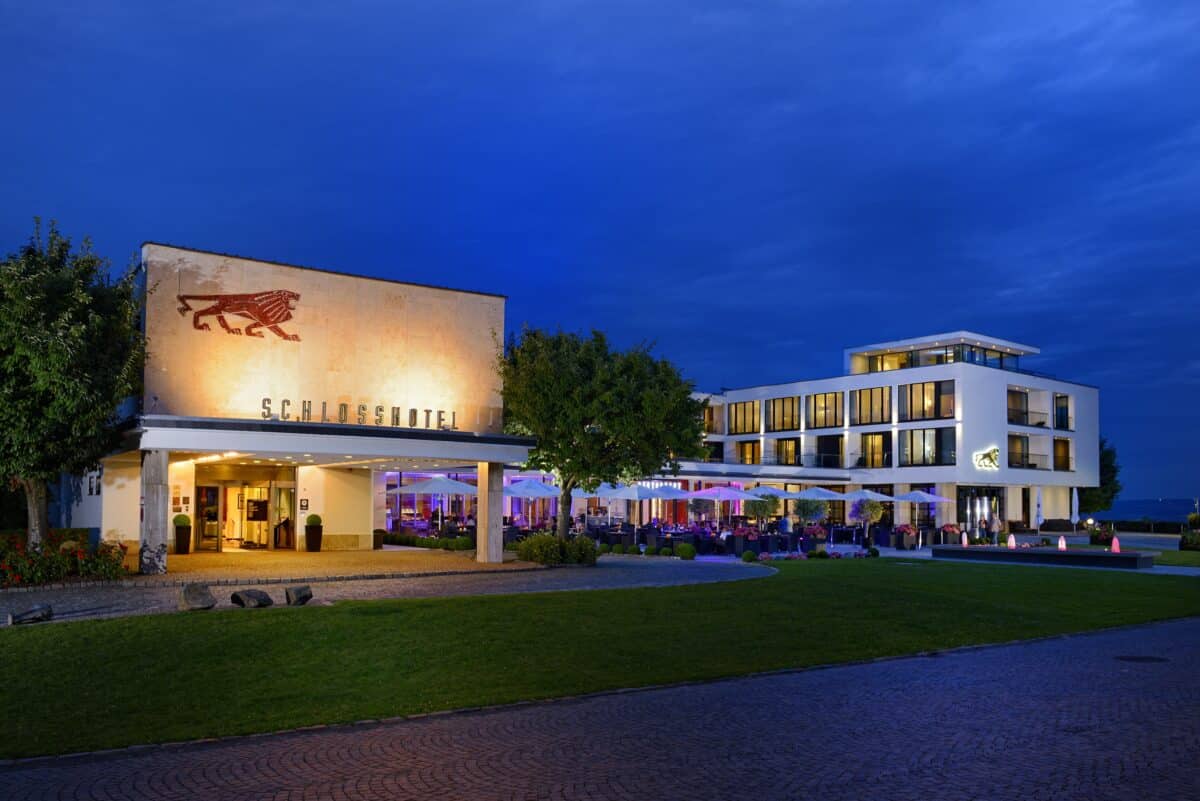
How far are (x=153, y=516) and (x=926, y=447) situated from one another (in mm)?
50939

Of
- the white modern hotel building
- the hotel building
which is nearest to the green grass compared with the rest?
the hotel building

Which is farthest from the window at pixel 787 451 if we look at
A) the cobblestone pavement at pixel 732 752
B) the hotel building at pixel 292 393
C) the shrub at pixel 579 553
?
the cobblestone pavement at pixel 732 752

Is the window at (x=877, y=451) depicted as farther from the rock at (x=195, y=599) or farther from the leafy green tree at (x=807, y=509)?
the rock at (x=195, y=599)

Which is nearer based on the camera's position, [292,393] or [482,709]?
[482,709]

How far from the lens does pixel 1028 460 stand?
215ft

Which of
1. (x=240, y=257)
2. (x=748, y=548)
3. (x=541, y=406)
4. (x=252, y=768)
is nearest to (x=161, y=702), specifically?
(x=252, y=768)

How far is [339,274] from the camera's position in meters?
27.0

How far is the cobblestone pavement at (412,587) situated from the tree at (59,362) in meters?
3.13

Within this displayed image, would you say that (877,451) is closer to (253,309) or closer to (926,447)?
(926,447)

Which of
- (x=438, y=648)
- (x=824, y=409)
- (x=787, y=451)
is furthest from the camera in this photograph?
(x=787, y=451)

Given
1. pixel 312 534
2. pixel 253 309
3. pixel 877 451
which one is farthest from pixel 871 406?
pixel 253 309

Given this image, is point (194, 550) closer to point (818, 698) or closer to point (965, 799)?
point (818, 698)

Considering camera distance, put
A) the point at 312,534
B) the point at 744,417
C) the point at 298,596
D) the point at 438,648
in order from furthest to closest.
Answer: the point at 744,417
the point at 312,534
the point at 298,596
the point at 438,648

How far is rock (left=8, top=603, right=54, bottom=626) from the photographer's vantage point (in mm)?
14961
